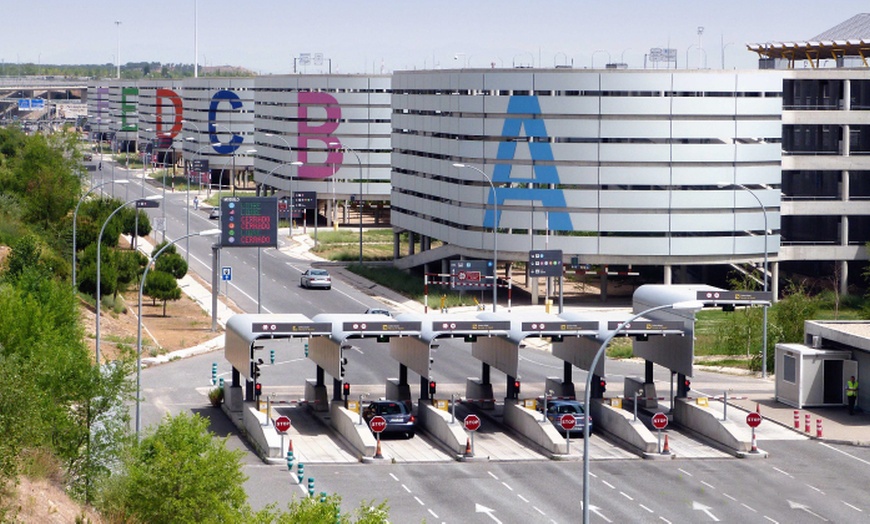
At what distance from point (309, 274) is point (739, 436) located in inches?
1991

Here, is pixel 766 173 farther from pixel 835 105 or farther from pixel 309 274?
pixel 309 274

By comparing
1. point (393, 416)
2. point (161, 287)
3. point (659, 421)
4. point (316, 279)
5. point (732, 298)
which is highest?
point (732, 298)

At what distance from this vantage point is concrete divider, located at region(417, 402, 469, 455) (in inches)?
1937

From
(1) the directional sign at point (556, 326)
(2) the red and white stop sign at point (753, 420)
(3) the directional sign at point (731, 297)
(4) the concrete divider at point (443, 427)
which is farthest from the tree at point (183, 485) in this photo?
(3) the directional sign at point (731, 297)

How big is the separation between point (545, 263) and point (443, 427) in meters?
27.7

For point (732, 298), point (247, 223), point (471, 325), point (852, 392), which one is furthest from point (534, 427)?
point (247, 223)

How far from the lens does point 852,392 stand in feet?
184

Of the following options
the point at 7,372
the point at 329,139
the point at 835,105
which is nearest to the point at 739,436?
the point at 7,372

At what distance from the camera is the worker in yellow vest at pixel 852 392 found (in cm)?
5603

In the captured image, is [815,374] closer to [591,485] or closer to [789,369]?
[789,369]

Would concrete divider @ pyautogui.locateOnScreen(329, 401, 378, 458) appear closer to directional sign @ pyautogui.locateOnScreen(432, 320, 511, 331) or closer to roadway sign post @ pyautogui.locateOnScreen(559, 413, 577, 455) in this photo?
directional sign @ pyautogui.locateOnScreen(432, 320, 511, 331)

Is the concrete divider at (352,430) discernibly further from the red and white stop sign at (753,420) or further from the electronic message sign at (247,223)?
the electronic message sign at (247,223)

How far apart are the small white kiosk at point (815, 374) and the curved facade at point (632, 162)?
107ft

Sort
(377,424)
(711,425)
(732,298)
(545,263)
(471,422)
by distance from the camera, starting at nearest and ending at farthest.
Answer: (377,424) → (471,422) → (711,425) → (732,298) → (545,263)
